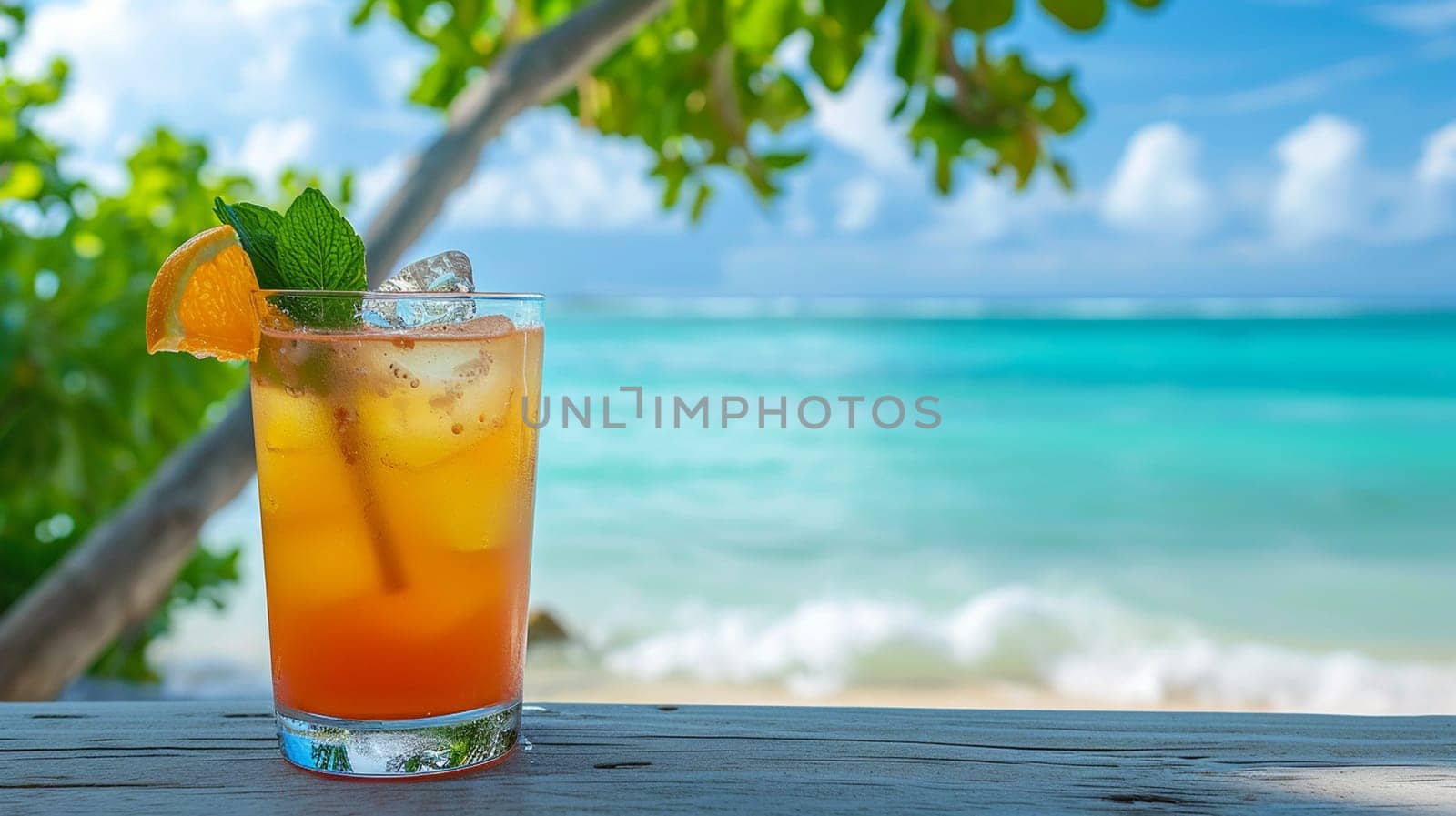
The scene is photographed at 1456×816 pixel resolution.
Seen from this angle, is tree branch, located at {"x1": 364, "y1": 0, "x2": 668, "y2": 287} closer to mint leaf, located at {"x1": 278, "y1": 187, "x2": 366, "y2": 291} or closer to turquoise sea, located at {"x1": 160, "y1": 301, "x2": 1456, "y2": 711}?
mint leaf, located at {"x1": 278, "y1": 187, "x2": 366, "y2": 291}

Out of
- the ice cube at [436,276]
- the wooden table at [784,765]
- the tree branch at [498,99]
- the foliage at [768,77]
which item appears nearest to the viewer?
the wooden table at [784,765]

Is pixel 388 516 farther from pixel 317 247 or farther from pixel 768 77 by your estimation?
pixel 768 77

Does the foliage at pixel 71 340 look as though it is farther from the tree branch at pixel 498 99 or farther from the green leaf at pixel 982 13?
the green leaf at pixel 982 13

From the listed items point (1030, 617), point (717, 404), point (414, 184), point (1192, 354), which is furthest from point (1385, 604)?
point (1192, 354)

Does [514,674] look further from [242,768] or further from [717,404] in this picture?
[717,404]

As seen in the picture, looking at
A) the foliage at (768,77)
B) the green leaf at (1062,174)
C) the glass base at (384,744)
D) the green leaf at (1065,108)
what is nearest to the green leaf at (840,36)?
the foliage at (768,77)

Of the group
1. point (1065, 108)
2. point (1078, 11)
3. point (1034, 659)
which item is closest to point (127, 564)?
point (1078, 11)
